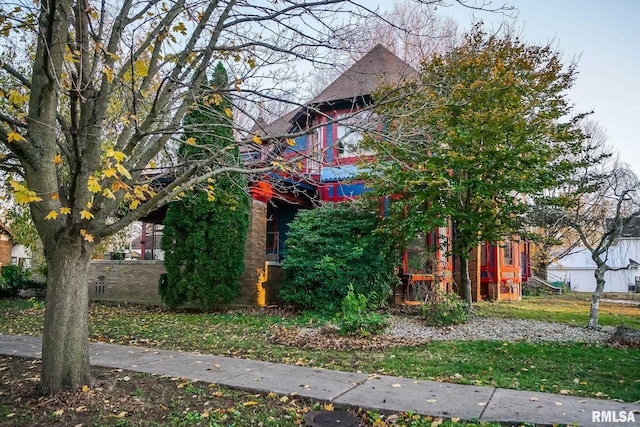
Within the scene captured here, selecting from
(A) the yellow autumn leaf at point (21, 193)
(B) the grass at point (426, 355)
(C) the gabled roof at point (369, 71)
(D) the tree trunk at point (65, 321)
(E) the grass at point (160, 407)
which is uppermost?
(C) the gabled roof at point (369, 71)

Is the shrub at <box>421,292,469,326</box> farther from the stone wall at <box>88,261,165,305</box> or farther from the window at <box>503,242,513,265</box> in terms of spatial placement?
the window at <box>503,242,513,265</box>

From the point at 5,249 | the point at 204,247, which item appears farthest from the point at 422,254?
the point at 5,249

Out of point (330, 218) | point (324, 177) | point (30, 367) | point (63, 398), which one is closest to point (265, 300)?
point (330, 218)

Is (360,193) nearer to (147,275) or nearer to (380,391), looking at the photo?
(147,275)

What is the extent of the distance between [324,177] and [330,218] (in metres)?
3.21

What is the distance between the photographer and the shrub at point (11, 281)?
16.6 meters

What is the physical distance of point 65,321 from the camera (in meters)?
4.80

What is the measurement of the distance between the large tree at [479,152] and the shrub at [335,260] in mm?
994

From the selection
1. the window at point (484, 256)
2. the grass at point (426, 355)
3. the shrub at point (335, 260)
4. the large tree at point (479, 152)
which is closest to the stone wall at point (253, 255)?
the shrub at point (335, 260)

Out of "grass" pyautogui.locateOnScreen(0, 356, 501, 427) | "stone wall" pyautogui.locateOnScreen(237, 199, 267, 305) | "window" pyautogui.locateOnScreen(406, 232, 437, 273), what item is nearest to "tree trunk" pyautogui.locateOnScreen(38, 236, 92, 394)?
"grass" pyautogui.locateOnScreen(0, 356, 501, 427)

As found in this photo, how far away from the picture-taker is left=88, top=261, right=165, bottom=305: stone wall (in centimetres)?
1548

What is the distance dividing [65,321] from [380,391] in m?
3.39

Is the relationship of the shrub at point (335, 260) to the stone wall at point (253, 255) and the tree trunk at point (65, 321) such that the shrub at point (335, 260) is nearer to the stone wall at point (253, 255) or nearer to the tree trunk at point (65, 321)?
the stone wall at point (253, 255)

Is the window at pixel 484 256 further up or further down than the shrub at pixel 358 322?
further up
